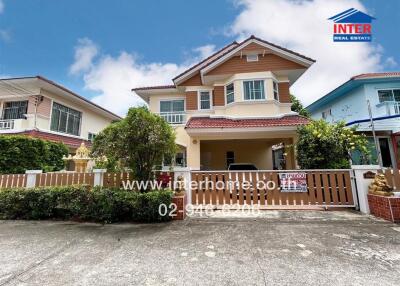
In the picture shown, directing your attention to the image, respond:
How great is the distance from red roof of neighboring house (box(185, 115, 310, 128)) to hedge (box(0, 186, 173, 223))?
5.70m

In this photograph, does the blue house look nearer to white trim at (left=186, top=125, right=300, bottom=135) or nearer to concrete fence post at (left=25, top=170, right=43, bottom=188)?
white trim at (left=186, top=125, right=300, bottom=135)

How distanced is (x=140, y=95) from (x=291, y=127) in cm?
1110

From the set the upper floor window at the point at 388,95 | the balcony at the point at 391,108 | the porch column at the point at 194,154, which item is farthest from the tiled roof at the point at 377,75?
the porch column at the point at 194,154

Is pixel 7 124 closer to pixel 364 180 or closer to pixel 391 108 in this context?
pixel 364 180

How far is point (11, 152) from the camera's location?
10.5 m

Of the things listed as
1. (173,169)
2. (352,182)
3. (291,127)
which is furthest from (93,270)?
(291,127)

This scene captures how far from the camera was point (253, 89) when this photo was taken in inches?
513

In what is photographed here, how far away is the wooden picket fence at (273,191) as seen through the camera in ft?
23.7

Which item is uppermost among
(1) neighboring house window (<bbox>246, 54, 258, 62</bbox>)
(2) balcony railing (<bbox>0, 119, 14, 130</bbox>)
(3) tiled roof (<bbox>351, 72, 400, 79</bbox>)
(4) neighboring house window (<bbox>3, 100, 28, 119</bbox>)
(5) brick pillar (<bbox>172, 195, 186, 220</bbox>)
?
(1) neighboring house window (<bbox>246, 54, 258, 62</bbox>)

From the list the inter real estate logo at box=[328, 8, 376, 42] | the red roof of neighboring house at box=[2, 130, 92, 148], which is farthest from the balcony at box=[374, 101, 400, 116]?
the red roof of neighboring house at box=[2, 130, 92, 148]

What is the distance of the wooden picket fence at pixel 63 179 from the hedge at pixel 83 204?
0.95m

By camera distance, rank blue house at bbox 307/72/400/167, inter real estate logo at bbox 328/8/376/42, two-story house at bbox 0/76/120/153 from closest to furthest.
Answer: inter real estate logo at bbox 328/8/376/42 → blue house at bbox 307/72/400/167 → two-story house at bbox 0/76/120/153

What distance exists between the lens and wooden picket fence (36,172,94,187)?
7.49 meters

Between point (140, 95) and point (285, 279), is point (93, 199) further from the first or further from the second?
point (140, 95)
